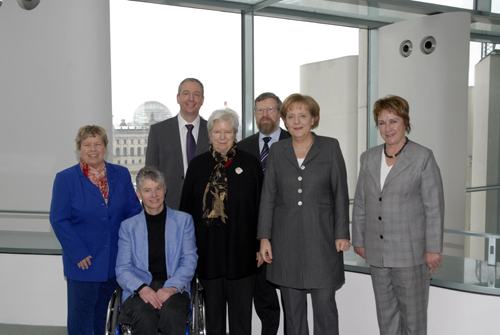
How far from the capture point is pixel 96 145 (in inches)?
111

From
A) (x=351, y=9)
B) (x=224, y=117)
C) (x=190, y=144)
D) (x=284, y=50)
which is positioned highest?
(x=351, y=9)

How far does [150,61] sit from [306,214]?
11.2 ft

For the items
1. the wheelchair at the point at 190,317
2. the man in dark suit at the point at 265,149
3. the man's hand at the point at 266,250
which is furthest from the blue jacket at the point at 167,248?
the man in dark suit at the point at 265,149

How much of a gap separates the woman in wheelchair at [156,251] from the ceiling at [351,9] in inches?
134

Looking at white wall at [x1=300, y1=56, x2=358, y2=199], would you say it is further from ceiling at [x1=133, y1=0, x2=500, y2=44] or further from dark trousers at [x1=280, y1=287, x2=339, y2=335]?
dark trousers at [x1=280, y1=287, x2=339, y2=335]

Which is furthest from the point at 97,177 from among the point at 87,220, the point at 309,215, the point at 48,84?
the point at 48,84

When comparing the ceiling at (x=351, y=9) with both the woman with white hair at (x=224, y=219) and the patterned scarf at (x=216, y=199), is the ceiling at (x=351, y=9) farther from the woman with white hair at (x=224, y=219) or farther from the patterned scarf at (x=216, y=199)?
the patterned scarf at (x=216, y=199)

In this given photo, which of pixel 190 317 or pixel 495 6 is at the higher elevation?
pixel 495 6

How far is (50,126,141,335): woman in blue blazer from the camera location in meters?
2.76

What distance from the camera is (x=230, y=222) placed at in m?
2.71

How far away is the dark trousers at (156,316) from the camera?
2490mm

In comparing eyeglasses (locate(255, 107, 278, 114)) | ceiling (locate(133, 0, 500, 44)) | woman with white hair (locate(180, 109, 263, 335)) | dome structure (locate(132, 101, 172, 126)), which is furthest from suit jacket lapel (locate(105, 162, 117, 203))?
ceiling (locate(133, 0, 500, 44))

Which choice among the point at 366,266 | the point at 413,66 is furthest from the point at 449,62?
the point at 366,266

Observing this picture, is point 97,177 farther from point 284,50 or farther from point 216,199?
point 284,50
